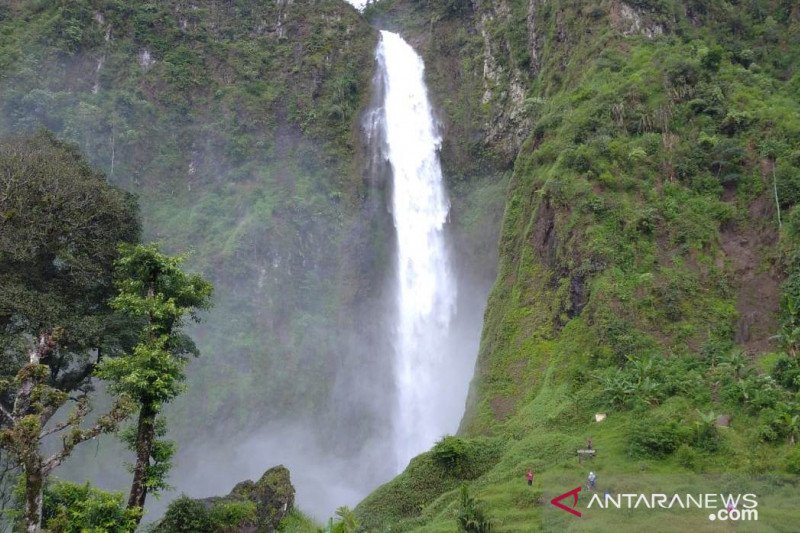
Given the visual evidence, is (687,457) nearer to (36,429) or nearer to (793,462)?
(793,462)

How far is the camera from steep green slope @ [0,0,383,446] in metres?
36.2

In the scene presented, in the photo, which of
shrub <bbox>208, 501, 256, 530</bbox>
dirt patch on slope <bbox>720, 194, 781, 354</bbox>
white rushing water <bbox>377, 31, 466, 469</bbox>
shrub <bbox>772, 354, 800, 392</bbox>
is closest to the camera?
shrub <bbox>772, 354, 800, 392</bbox>

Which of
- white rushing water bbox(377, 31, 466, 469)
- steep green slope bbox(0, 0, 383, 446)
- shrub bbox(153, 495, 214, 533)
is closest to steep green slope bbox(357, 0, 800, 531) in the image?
shrub bbox(153, 495, 214, 533)

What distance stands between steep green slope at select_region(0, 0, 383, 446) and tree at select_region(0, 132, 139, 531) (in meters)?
15.9

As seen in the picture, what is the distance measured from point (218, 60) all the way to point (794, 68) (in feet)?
122

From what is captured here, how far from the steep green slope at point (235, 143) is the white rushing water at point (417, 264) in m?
2.25

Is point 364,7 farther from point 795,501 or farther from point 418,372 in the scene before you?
point 795,501

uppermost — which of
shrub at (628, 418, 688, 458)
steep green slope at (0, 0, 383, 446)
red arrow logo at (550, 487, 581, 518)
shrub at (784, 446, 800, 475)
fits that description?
steep green slope at (0, 0, 383, 446)

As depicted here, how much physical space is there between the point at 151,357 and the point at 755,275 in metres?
19.7

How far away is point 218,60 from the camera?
46438mm

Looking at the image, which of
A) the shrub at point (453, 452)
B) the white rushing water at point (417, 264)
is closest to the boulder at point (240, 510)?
the shrub at point (453, 452)

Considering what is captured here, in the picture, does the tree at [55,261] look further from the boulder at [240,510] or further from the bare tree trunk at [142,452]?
the boulder at [240,510]

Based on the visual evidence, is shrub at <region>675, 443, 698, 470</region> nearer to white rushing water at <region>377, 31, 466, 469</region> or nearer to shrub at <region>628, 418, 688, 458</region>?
shrub at <region>628, 418, 688, 458</region>

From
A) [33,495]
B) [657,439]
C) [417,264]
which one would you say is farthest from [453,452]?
[417,264]
